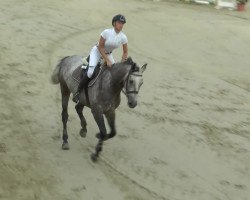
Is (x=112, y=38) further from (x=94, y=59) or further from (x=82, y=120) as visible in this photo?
(x=82, y=120)

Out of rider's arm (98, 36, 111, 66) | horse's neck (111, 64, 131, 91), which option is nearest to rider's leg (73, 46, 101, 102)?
rider's arm (98, 36, 111, 66)

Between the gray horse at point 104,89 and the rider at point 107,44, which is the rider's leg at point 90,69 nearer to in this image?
the rider at point 107,44

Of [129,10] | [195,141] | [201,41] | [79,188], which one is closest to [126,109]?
[195,141]

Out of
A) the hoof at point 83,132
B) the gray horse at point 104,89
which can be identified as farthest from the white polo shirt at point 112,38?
the hoof at point 83,132

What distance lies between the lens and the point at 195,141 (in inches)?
500

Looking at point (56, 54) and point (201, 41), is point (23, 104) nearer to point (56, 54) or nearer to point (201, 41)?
point (56, 54)

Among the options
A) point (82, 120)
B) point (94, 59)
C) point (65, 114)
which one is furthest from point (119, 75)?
point (65, 114)

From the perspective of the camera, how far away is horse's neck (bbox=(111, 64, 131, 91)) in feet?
33.1

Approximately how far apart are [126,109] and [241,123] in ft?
10.8

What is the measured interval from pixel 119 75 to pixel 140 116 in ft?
12.6

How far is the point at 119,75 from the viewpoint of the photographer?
10250 mm

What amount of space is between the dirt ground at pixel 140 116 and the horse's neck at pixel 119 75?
6.24ft

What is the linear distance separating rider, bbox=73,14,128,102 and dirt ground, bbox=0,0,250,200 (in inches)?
74.4

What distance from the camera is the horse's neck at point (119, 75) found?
10102 millimetres
